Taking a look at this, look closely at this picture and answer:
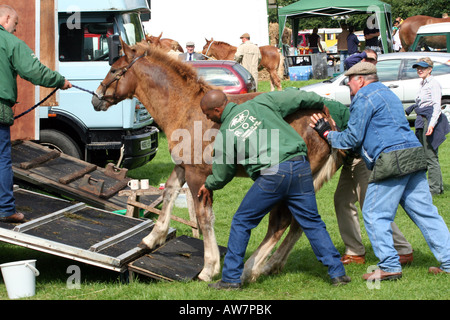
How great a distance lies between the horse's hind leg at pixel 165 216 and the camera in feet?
21.9

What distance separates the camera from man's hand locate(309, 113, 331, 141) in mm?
6086

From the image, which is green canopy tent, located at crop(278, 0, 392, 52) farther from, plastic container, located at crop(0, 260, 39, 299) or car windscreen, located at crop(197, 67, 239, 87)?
plastic container, located at crop(0, 260, 39, 299)

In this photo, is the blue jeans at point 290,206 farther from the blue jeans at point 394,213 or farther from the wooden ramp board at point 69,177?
the wooden ramp board at point 69,177

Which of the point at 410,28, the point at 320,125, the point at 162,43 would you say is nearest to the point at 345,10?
the point at 410,28

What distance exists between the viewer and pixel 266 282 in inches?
241

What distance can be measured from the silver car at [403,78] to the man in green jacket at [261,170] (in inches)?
444

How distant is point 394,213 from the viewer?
19.6 feet

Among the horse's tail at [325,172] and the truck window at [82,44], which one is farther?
the truck window at [82,44]

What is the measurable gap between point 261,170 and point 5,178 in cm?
274

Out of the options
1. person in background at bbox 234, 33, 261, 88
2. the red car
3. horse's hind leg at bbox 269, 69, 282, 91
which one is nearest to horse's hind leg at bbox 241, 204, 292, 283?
the red car

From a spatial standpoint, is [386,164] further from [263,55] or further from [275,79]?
[263,55]

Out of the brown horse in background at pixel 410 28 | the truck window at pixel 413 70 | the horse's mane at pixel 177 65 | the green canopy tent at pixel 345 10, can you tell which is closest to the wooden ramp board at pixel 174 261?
the horse's mane at pixel 177 65

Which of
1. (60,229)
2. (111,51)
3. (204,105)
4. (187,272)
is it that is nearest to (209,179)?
(204,105)

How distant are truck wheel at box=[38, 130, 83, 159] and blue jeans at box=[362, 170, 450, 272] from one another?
6.51m
